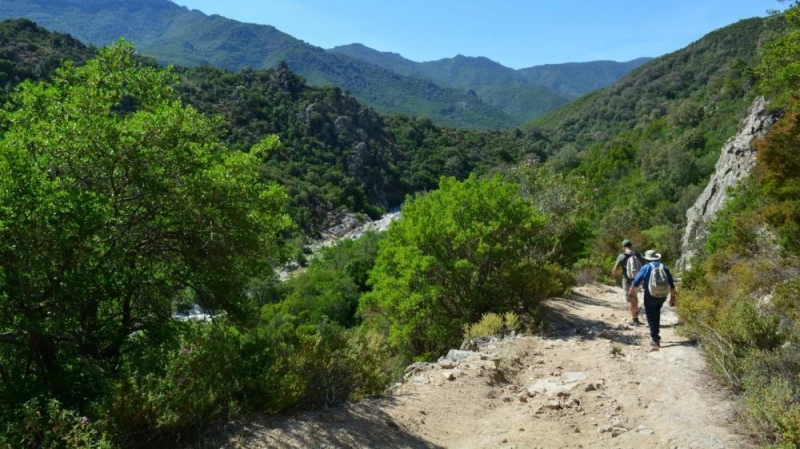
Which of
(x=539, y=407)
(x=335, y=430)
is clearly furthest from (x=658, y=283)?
(x=335, y=430)

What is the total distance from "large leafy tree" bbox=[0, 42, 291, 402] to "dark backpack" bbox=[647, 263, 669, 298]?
591 centimetres

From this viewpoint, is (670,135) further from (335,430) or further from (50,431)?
(50,431)

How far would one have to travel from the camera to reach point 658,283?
842 cm

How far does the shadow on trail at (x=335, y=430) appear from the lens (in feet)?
17.3

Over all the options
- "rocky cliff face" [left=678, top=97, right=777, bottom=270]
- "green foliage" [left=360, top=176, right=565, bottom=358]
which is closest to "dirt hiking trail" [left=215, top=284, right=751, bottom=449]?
"green foliage" [left=360, top=176, right=565, bottom=358]

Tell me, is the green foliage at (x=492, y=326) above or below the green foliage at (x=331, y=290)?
above

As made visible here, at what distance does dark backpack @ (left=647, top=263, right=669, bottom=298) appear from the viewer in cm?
840

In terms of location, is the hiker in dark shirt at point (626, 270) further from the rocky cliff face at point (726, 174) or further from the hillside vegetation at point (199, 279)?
the rocky cliff face at point (726, 174)

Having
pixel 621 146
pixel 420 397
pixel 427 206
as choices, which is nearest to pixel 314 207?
pixel 621 146

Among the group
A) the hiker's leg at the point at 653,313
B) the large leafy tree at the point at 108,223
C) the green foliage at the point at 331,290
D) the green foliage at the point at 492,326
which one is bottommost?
the green foliage at the point at 331,290

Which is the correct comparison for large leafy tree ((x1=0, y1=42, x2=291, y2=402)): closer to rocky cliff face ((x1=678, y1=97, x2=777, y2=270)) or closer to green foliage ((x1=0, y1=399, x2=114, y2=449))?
green foliage ((x1=0, y1=399, x2=114, y2=449))

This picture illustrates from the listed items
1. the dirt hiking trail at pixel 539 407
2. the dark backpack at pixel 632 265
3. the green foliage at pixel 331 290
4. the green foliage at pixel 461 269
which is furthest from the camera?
the green foliage at pixel 331 290

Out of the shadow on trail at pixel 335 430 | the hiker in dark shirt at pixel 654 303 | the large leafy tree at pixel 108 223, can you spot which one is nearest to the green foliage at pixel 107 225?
the large leafy tree at pixel 108 223

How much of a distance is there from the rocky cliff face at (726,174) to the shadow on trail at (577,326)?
38.8 feet
